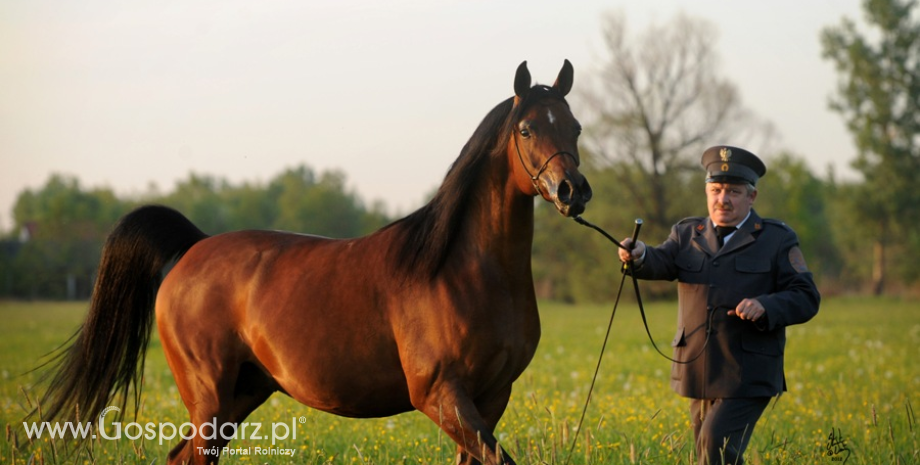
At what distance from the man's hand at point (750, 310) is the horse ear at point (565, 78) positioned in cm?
157

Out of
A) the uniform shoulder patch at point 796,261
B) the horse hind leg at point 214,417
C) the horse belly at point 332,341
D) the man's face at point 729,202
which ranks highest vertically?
the man's face at point 729,202

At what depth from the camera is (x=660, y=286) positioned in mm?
42344

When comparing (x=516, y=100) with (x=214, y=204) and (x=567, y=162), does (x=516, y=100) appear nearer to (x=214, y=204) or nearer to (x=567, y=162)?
(x=567, y=162)

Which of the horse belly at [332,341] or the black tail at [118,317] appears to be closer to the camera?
the horse belly at [332,341]

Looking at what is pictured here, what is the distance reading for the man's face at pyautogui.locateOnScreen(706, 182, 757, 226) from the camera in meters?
5.38

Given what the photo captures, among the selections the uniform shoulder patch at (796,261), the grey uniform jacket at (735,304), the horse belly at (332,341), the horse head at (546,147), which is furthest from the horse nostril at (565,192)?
the uniform shoulder patch at (796,261)

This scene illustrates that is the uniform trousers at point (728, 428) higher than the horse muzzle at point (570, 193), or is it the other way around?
the horse muzzle at point (570, 193)

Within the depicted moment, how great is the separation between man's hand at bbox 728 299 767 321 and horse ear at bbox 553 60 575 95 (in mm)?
1566

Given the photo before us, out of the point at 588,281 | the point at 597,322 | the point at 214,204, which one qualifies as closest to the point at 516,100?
the point at 597,322

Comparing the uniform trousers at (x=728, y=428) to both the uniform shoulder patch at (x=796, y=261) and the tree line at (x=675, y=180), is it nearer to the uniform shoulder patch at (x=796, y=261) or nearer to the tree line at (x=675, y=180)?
the uniform shoulder patch at (x=796, y=261)

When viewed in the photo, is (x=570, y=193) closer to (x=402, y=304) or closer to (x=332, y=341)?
(x=402, y=304)

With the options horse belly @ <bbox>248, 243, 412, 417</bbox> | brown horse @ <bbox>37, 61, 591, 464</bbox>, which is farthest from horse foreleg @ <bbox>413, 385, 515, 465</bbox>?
horse belly @ <bbox>248, 243, 412, 417</bbox>

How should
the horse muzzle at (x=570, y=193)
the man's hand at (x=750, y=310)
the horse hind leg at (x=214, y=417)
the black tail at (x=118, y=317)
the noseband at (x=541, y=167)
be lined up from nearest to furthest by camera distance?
1. the horse muzzle at (x=570, y=193)
2. the noseband at (x=541, y=167)
3. the man's hand at (x=750, y=310)
4. the horse hind leg at (x=214, y=417)
5. the black tail at (x=118, y=317)

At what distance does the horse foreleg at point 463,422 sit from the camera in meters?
4.71
